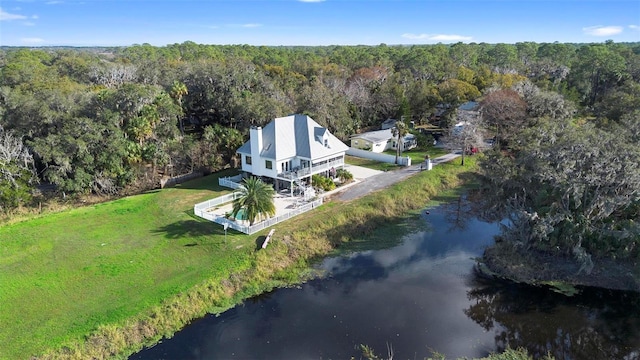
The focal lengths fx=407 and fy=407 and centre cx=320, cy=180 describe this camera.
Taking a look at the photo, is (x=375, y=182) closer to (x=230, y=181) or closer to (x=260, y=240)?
(x=230, y=181)

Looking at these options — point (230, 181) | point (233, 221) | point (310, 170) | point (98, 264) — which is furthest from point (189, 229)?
point (310, 170)

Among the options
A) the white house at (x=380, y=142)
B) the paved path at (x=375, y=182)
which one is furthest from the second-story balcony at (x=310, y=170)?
the white house at (x=380, y=142)

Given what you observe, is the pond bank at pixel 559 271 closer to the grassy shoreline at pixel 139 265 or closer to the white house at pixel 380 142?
the grassy shoreline at pixel 139 265

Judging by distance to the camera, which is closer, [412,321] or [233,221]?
[412,321]

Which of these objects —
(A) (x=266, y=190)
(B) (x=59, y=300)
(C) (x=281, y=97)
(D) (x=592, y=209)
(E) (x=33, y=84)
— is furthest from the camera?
(C) (x=281, y=97)

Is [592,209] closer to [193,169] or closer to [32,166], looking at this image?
[193,169]

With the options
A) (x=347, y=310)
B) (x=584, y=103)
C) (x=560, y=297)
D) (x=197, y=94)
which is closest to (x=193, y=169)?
(x=197, y=94)

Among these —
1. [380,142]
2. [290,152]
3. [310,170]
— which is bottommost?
[310,170]
